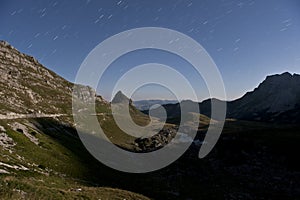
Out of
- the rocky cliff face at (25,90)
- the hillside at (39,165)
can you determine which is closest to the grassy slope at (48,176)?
the hillside at (39,165)

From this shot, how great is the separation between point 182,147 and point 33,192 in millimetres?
95418

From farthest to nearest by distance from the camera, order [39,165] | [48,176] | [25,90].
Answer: [25,90] < [39,165] < [48,176]

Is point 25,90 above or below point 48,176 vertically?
above

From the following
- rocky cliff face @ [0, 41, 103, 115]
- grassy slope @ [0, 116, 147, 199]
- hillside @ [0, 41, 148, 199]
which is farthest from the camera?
rocky cliff face @ [0, 41, 103, 115]

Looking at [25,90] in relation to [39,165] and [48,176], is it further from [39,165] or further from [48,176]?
[48,176]

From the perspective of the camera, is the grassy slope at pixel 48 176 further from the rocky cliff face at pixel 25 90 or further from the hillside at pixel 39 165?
the rocky cliff face at pixel 25 90

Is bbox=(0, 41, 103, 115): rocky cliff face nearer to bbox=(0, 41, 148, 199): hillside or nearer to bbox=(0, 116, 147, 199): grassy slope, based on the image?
bbox=(0, 41, 148, 199): hillside

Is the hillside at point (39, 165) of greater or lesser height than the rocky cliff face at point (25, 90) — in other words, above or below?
below

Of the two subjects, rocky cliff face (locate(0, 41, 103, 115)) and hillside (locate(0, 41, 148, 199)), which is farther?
rocky cliff face (locate(0, 41, 103, 115))

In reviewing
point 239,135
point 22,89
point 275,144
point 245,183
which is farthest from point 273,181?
point 22,89

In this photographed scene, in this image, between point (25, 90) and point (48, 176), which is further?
point (25, 90)

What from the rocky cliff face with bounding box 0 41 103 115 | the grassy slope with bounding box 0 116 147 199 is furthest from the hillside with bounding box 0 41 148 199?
the rocky cliff face with bounding box 0 41 103 115

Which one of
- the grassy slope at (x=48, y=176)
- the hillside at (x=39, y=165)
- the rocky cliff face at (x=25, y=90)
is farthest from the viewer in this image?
the rocky cliff face at (x=25, y=90)

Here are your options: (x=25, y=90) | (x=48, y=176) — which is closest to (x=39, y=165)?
(x=48, y=176)
